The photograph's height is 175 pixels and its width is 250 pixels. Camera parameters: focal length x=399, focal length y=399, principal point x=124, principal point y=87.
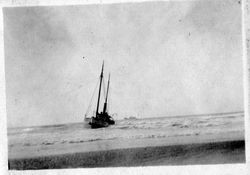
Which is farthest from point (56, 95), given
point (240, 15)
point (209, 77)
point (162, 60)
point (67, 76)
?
point (240, 15)

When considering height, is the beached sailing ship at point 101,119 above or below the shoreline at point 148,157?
above

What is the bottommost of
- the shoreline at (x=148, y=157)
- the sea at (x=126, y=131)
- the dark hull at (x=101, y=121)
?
the shoreline at (x=148, y=157)

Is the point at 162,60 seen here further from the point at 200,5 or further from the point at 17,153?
the point at 17,153

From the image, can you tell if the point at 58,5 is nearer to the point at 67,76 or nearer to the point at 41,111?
the point at 67,76

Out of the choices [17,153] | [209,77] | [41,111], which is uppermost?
[209,77]

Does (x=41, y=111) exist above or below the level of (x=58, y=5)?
below

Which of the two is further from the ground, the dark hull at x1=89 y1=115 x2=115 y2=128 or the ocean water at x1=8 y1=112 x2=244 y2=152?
the dark hull at x1=89 y1=115 x2=115 y2=128

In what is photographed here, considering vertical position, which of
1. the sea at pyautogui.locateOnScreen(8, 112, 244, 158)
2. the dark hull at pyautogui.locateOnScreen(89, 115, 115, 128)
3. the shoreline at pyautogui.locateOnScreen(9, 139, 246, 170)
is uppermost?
the dark hull at pyautogui.locateOnScreen(89, 115, 115, 128)

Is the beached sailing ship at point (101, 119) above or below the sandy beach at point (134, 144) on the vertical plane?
above

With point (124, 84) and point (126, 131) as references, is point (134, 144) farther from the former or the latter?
point (124, 84)
